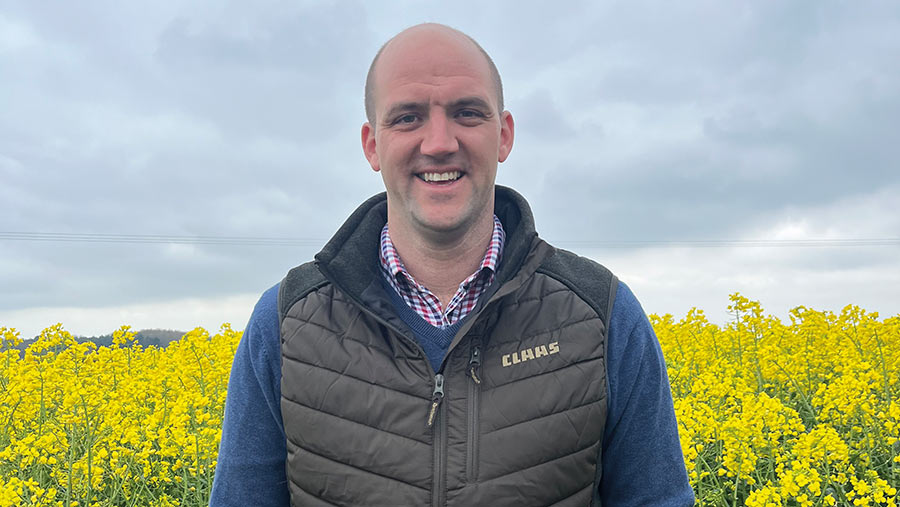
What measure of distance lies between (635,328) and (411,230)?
25.5 inches

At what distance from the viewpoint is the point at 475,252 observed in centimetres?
198

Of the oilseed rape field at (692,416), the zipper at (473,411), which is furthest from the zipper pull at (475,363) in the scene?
the oilseed rape field at (692,416)

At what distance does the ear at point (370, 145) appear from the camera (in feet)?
6.64

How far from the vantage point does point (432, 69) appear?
187cm

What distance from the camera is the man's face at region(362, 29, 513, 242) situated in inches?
72.2

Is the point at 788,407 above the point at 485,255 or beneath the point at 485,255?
beneath

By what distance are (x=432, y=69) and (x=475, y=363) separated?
746mm

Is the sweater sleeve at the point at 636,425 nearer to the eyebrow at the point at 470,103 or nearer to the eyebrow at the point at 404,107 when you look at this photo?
the eyebrow at the point at 470,103

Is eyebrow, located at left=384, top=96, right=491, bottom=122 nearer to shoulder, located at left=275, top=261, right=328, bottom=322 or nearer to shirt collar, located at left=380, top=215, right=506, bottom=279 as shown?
shirt collar, located at left=380, top=215, right=506, bottom=279

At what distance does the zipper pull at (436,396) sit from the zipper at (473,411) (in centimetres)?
7

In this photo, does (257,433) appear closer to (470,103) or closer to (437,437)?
(437,437)

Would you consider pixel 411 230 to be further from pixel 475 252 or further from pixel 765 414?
pixel 765 414

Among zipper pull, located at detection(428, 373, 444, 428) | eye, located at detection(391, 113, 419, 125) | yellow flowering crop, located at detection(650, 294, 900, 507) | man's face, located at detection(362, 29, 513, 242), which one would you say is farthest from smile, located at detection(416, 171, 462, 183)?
yellow flowering crop, located at detection(650, 294, 900, 507)

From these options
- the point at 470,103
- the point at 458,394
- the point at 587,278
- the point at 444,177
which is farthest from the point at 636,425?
the point at 470,103
